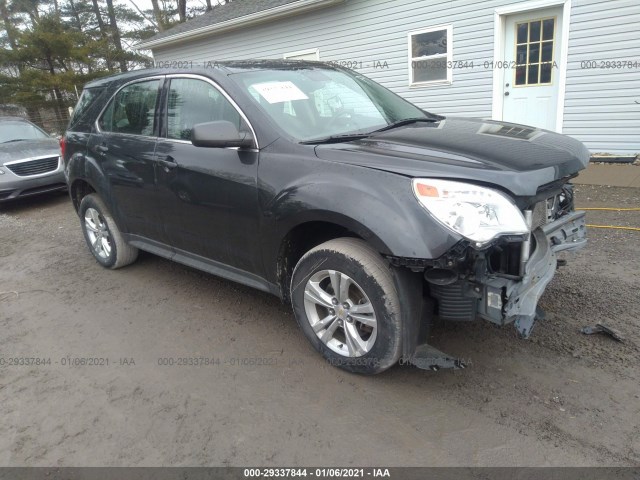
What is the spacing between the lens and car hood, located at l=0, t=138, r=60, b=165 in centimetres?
804

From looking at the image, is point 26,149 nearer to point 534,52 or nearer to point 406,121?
point 406,121

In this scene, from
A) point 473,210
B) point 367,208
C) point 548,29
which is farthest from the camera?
point 548,29

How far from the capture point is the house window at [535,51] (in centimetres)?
784

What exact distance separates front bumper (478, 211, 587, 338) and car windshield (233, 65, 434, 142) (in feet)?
4.28

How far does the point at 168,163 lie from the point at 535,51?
709cm

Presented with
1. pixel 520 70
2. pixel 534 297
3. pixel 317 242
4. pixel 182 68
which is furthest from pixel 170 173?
pixel 520 70

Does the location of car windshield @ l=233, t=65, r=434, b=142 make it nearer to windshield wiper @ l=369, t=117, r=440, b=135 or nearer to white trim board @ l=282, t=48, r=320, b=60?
windshield wiper @ l=369, t=117, r=440, b=135

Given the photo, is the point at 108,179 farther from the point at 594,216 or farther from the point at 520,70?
the point at 520,70

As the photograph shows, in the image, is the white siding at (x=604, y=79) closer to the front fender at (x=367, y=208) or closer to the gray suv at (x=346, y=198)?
the gray suv at (x=346, y=198)

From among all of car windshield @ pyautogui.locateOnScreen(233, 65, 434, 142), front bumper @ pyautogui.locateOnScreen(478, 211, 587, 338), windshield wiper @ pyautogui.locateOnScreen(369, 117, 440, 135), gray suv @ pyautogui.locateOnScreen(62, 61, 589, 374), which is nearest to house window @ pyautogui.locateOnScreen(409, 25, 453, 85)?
gray suv @ pyautogui.locateOnScreen(62, 61, 589, 374)

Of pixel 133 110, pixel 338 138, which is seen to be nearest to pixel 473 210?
pixel 338 138

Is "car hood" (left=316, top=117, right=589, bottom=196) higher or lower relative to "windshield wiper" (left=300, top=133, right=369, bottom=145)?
lower

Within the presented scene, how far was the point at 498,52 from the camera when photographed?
8320 mm

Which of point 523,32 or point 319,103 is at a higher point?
point 523,32
